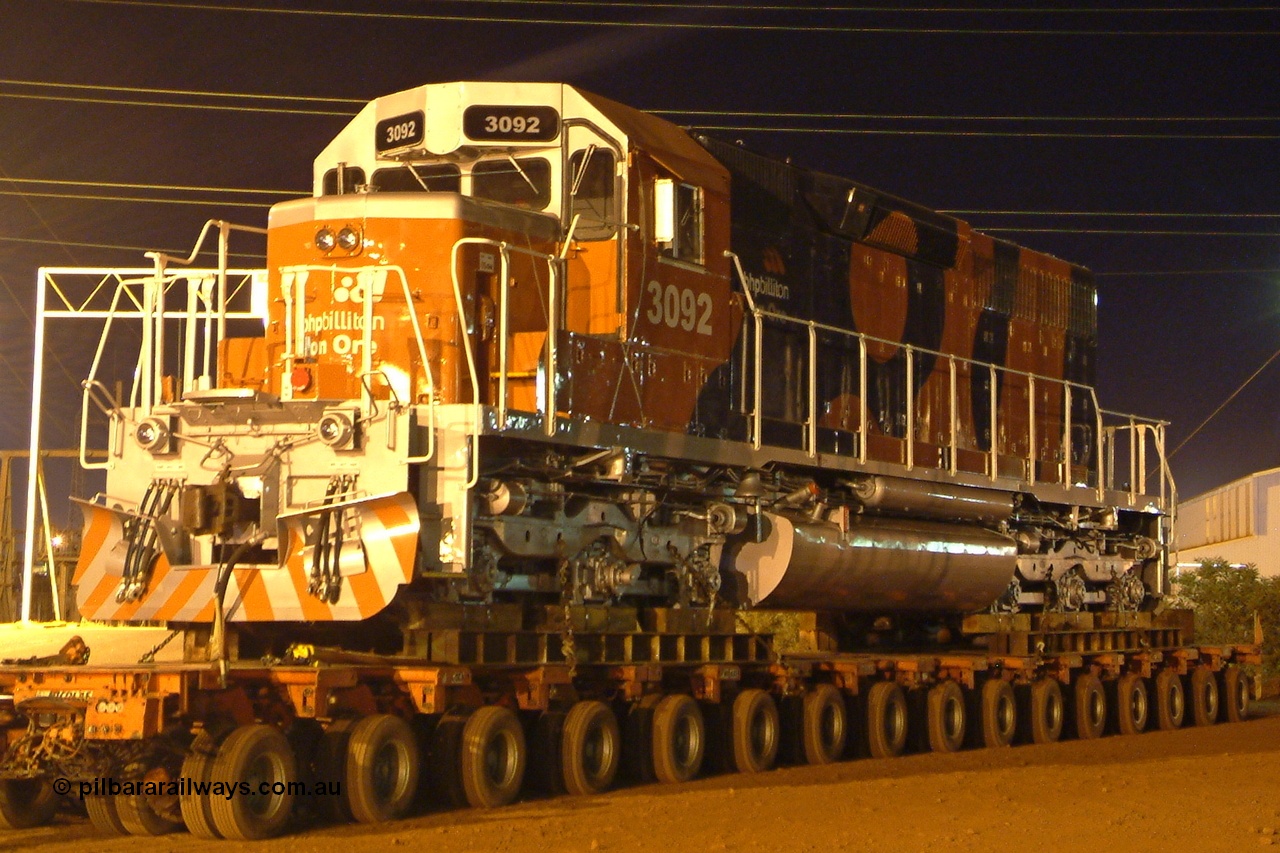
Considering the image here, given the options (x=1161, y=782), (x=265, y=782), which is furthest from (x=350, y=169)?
(x=1161, y=782)

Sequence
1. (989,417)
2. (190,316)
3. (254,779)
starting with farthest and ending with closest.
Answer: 1. (989,417)
2. (190,316)
3. (254,779)

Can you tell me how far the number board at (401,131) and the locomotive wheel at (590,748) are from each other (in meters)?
4.47

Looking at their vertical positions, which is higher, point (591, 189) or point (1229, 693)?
point (591, 189)

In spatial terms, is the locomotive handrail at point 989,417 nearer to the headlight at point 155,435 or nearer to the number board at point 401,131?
the number board at point 401,131

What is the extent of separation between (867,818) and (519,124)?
18.3ft

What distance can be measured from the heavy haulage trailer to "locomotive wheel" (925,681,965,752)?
0.04 metres

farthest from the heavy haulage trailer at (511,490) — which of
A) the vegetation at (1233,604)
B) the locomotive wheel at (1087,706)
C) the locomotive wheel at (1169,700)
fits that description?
the vegetation at (1233,604)

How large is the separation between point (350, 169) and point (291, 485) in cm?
330

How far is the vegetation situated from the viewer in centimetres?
3369

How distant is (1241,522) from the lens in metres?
49.2

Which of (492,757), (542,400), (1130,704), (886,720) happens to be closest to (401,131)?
(542,400)

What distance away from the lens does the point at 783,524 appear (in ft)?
46.6

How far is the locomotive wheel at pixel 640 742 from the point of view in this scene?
13.0 m

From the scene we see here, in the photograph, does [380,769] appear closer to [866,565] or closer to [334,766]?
[334,766]
